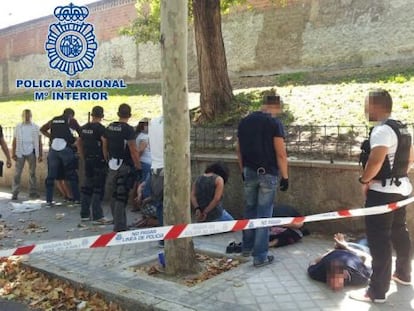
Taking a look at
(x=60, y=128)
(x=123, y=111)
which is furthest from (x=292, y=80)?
(x=123, y=111)

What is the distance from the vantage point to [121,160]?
703 centimetres

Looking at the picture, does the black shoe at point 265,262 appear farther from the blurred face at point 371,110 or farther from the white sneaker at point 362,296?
the blurred face at point 371,110

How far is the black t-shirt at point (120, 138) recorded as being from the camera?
22.7 ft

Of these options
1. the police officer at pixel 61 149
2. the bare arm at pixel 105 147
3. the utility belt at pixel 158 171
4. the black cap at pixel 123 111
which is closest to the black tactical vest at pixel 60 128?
the police officer at pixel 61 149

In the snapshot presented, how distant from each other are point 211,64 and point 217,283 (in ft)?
22.9

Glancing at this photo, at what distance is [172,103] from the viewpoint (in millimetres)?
4855

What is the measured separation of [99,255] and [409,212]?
3997 mm

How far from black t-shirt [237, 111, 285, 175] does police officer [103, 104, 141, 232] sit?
2250 mm

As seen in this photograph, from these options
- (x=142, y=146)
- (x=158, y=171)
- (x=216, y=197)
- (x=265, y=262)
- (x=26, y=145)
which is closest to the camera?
(x=265, y=262)

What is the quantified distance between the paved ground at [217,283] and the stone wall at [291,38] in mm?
12682

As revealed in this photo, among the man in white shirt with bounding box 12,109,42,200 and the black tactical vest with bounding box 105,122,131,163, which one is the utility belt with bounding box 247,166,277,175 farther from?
the man in white shirt with bounding box 12,109,42,200

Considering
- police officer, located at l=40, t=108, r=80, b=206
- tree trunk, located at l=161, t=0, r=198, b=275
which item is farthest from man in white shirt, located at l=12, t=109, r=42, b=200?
tree trunk, located at l=161, t=0, r=198, b=275

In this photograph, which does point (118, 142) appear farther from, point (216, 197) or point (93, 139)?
point (216, 197)

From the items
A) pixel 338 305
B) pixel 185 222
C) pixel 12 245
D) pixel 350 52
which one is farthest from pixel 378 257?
pixel 350 52
